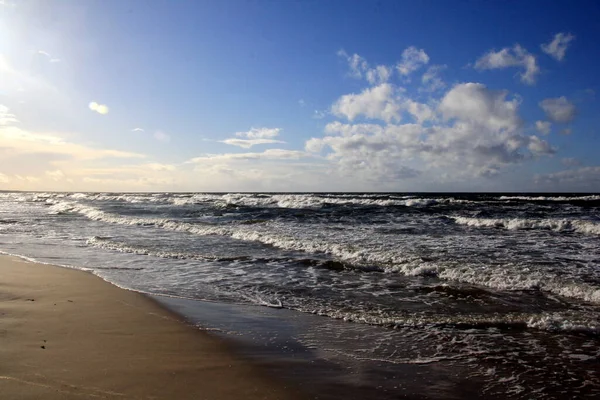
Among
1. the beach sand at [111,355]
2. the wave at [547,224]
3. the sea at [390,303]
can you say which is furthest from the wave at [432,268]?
the wave at [547,224]

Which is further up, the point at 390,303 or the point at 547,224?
the point at 547,224

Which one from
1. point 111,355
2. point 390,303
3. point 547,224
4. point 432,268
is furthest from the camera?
point 547,224

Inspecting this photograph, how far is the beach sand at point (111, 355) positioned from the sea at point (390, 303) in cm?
36

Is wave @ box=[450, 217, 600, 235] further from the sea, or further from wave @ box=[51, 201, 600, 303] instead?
wave @ box=[51, 201, 600, 303]

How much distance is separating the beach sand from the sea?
364 millimetres

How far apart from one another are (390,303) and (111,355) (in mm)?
4089

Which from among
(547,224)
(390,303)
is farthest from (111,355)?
(547,224)

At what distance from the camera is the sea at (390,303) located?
12.3 ft

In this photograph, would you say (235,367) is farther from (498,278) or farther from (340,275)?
A: (498,278)

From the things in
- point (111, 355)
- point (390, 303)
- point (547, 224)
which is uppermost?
point (547, 224)

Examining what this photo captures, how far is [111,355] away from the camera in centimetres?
398

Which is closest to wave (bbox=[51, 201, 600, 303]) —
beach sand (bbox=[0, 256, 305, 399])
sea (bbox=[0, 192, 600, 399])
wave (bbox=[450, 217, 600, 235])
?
sea (bbox=[0, 192, 600, 399])

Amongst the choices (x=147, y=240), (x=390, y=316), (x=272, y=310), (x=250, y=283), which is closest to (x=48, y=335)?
(x=272, y=310)

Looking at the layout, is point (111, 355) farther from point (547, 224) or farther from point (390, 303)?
point (547, 224)
